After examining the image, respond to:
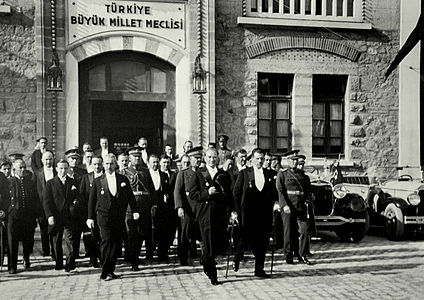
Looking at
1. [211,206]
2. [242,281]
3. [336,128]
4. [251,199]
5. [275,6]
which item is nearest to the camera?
[242,281]

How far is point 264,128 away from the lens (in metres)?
14.2

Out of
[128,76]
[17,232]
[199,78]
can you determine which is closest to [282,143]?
[199,78]

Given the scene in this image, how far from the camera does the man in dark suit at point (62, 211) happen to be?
8.27 meters

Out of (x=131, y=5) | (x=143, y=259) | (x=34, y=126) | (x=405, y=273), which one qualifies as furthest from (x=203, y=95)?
(x=405, y=273)

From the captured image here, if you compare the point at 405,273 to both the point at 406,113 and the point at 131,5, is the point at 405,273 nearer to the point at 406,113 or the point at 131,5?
the point at 406,113

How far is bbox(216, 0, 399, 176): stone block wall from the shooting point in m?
13.7

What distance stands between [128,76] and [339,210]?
600 cm

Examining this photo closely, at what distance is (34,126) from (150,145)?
2.90 m

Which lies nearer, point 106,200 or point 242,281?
point 242,281

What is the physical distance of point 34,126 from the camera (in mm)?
12648

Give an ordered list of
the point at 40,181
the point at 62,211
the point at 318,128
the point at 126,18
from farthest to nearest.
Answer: the point at 318,128, the point at 126,18, the point at 40,181, the point at 62,211

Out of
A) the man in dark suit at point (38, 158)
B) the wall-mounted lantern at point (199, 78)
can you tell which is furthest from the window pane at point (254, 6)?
the man in dark suit at point (38, 158)

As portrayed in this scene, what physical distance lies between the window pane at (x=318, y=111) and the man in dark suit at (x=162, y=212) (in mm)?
6170

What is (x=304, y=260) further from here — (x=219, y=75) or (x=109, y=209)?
(x=219, y=75)
